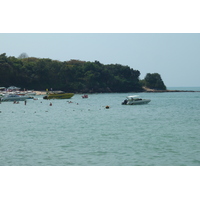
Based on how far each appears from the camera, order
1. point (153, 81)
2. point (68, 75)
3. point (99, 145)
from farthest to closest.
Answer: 1. point (153, 81)
2. point (68, 75)
3. point (99, 145)

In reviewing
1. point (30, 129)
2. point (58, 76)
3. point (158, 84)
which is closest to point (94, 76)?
point (58, 76)

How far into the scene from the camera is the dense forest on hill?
119 m

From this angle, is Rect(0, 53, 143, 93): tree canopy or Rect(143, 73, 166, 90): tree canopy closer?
Rect(0, 53, 143, 93): tree canopy

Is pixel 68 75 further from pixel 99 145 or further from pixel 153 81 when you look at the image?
pixel 99 145

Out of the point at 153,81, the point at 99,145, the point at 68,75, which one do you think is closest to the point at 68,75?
the point at 68,75

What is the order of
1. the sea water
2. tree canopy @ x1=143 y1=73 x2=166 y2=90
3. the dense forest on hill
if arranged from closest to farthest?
the sea water, the dense forest on hill, tree canopy @ x1=143 y1=73 x2=166 y2=90

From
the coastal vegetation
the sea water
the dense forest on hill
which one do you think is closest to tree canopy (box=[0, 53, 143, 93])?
the dense forest on hill

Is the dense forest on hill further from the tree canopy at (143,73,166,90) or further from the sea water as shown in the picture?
the sea water

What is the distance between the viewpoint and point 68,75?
135 metres

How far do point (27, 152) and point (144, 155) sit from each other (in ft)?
19.9

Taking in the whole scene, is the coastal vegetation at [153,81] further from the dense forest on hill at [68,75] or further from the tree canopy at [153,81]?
the dense forest on hill at [68,75]

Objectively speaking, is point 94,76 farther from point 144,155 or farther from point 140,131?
point 144,155

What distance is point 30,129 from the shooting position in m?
30.1

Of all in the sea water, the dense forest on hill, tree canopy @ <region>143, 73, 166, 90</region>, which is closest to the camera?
the sea water
